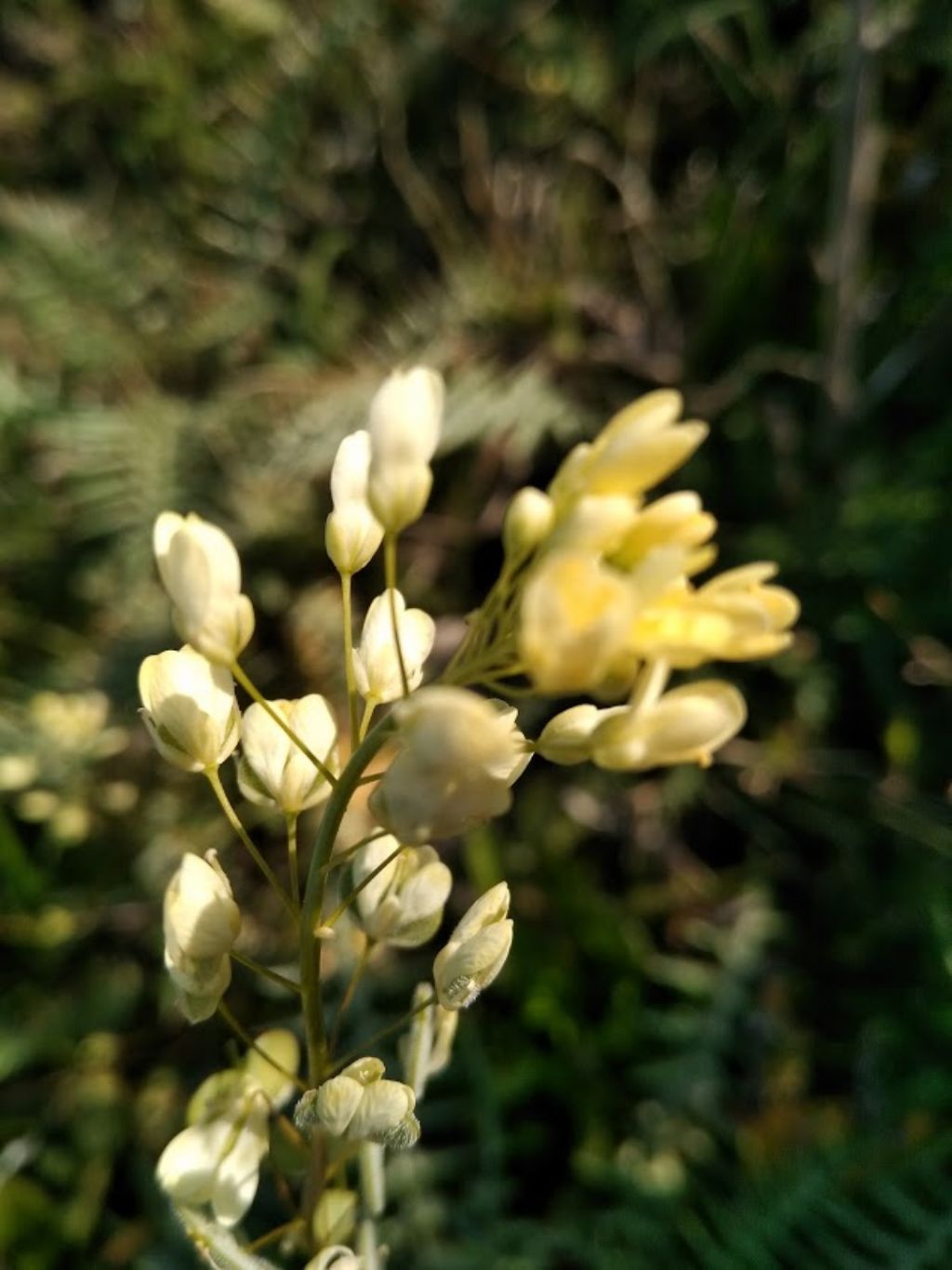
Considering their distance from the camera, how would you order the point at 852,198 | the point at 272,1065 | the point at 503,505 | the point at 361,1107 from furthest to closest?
the point at 503,505
the point at 852,198
the point at 272,1065
the point at 361,1107

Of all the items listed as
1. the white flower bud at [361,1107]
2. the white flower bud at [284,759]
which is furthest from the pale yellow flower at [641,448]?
the white flower bud at [361,1107]

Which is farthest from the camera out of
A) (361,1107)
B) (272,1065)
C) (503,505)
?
(503,505)

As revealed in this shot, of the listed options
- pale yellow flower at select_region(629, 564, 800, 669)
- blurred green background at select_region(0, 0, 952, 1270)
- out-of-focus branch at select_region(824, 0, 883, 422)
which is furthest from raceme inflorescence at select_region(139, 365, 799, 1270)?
out-of-focus branch at select_region(824, 0, 883, 422)

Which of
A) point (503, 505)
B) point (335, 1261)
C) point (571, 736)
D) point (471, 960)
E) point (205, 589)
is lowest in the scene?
point (335, 1261)

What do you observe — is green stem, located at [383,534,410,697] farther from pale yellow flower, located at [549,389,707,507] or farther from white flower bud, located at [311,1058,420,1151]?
white flower bud, located at [311,1058,420,1151]

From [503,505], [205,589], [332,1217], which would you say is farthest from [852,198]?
[332,1217]

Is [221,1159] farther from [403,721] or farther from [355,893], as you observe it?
[403,721]

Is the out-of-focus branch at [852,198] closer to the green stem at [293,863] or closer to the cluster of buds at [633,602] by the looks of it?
the cluster of buds at [633,602]
